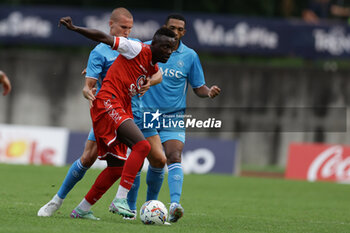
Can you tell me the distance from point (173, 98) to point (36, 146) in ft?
34.6

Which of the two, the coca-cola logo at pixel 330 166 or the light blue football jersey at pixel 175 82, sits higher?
the light blue football jersey at pixel 175 82

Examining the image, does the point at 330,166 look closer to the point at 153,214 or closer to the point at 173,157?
the point at 173,157

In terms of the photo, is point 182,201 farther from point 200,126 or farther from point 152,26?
point 152,26

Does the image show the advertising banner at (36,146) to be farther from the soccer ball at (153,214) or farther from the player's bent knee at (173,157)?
the soccer ball at (153,214)

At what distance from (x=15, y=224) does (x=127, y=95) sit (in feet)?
5.53

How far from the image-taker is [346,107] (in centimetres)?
2203

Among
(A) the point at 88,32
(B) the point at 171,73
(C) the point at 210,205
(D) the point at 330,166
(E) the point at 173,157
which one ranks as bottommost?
(C) the point at 210,205

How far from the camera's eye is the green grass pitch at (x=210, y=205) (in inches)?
267

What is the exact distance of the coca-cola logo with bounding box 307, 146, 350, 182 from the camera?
1742cm

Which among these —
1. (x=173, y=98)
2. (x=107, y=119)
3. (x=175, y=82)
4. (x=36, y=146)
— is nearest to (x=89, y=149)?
(x=107, y=119)

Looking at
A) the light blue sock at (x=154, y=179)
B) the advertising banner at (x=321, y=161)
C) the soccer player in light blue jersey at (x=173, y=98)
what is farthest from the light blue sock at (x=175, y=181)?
the advertising banner at (x=321, y=161)

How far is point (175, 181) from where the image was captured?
7641mm

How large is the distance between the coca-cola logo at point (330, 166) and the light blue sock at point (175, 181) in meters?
10.4

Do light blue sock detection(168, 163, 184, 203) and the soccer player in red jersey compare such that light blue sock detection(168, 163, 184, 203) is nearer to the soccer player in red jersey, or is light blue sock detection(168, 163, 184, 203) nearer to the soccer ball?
the soccer ball
